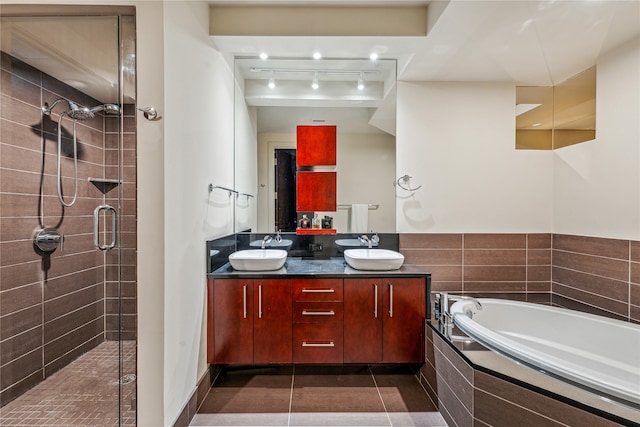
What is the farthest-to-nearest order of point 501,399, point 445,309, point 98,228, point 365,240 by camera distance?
point 365,240
point 445,309
point 98,228
point 501,399

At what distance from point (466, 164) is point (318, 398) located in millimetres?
2230

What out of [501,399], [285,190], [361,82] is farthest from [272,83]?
[501,399]

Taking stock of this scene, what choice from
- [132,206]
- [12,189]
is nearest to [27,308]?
[12,189]

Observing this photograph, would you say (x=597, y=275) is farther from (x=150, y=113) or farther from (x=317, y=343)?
(x=150, y=113)

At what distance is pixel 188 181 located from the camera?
1.61 m

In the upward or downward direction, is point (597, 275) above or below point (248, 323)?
above

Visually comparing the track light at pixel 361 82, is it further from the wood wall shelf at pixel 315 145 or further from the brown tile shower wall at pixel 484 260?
the brown tile shower wall at pixel 484 260

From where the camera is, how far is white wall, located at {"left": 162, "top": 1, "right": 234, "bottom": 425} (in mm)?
1422

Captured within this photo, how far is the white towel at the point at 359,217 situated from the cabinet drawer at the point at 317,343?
88 cm

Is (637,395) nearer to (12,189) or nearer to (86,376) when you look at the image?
(86,376)

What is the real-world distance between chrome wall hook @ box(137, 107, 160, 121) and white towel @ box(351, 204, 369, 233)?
5.38 ft

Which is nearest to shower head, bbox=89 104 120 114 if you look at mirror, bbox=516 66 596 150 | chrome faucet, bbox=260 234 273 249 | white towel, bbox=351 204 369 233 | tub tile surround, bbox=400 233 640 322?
chrome faucet, bbox=260 234 273 249

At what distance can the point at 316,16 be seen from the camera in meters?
1.88

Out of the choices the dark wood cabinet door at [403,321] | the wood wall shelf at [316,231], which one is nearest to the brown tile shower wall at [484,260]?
the dark wood cabinet door at [403,321]
